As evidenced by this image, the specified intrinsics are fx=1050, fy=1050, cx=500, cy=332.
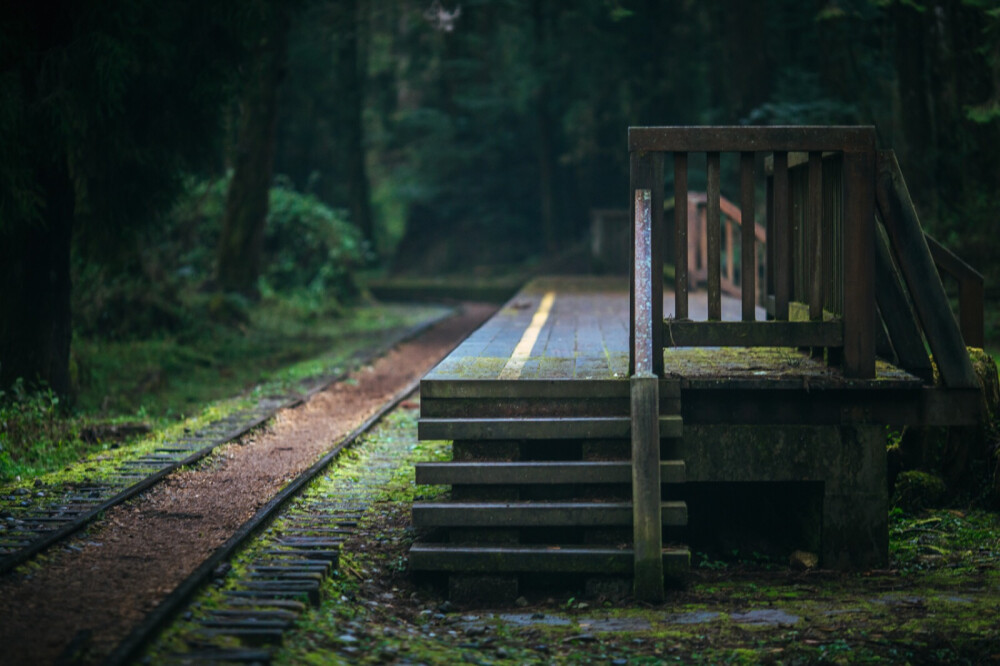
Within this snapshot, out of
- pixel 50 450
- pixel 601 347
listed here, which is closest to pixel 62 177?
pixel 50 450

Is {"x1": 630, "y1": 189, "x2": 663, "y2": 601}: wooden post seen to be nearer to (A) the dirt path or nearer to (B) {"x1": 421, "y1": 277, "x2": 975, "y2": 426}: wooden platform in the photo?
(B) {"x1": 421, "y1": 277, "x2": 975, "y2": 426}: wooden platform

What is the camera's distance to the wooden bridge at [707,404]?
20.0 feet

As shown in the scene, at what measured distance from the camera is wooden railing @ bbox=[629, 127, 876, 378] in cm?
608

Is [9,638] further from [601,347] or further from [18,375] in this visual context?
[18,375]

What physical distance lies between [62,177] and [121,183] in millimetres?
1227

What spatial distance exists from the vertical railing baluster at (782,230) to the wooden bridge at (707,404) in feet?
0.05

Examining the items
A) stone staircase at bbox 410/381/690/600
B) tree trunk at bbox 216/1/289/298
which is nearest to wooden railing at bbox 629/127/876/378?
stone staircase at bbox 410/381/690/600

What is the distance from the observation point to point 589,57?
29281 millimetres

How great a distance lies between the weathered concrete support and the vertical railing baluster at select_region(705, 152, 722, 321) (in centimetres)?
75

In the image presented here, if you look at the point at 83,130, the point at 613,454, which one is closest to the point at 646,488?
the point at 613,454

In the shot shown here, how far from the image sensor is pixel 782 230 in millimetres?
6637

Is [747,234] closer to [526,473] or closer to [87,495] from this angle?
[526,473]

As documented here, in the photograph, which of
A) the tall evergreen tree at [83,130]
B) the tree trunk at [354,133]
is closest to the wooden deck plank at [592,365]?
the tall evergreen tree at [83,130]

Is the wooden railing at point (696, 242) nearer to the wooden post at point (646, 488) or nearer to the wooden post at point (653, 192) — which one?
the wooden post at point (653, 192)
